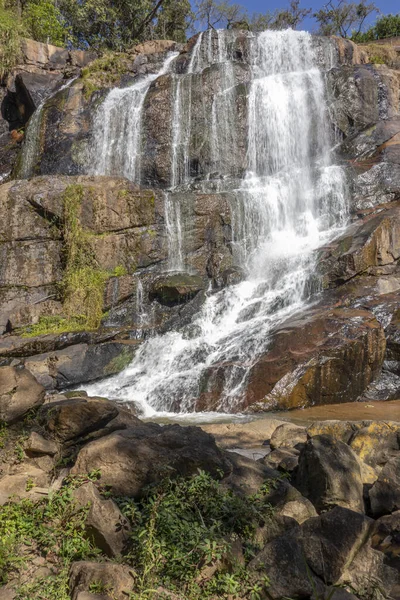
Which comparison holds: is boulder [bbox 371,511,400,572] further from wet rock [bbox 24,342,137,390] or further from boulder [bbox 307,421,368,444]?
wet rock [bbox 24,342,137,390]

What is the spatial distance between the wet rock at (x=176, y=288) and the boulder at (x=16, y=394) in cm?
908

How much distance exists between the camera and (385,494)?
415 centimetres

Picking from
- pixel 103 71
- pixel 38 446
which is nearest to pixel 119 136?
pixel 103 71

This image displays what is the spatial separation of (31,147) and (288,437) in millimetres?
17087

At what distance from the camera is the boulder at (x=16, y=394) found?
14.4 feet

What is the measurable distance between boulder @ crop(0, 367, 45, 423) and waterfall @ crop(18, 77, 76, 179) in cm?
1599

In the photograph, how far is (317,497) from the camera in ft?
13.5

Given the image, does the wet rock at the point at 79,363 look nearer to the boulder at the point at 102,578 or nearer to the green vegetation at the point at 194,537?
the green vegetation at the point at 194,537

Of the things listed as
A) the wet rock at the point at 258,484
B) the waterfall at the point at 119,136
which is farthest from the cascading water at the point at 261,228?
the wet rock at the point at 258,484

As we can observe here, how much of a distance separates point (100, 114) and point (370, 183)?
1061cm

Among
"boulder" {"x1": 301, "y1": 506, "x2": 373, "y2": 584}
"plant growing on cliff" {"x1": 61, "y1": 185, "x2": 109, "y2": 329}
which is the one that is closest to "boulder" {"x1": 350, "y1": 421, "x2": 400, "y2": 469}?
"boulder" {"x1": 301, "y1": 506, "x2": 373, "y2": 584}

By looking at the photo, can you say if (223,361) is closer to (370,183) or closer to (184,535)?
(184,535)

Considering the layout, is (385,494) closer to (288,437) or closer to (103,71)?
(288,437)

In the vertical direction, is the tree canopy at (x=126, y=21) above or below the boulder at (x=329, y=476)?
above
